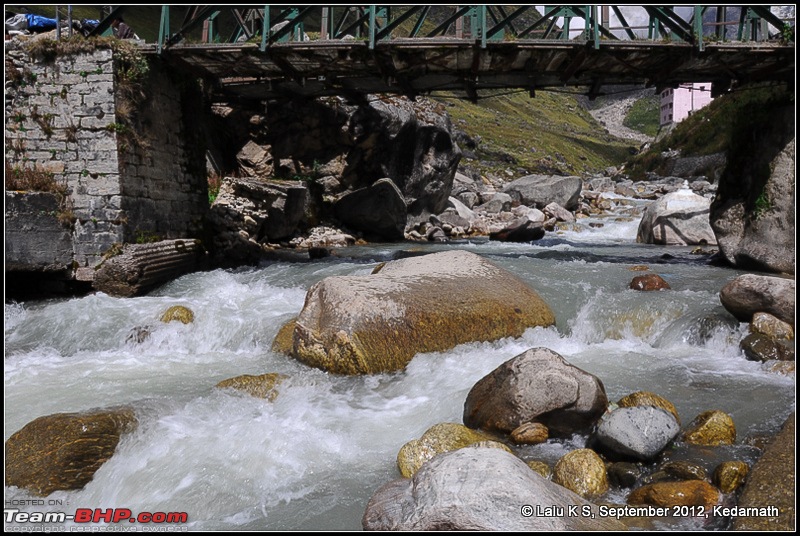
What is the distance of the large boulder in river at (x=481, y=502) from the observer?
2.83 meters

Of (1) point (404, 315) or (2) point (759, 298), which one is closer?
(1) point (404, 315)

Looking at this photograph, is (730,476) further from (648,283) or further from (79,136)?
(79,136)

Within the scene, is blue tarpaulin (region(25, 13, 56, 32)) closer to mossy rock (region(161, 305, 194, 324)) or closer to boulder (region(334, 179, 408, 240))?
mossy rock (region(161, 305, 194, 324))

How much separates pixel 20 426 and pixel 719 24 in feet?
46.1

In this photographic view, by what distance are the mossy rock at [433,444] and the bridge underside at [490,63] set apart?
8924 millimetres

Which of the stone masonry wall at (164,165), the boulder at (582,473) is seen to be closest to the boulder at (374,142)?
the stone masonry wall at (164,165)

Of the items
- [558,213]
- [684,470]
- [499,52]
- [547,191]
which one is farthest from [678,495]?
[547,191]

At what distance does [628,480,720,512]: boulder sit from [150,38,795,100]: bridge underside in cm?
967

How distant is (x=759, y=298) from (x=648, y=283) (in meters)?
2.55

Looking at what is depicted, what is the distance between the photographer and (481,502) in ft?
9.45

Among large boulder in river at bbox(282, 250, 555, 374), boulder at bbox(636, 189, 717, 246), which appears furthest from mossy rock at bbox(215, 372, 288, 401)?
boulder at bbox(636, 189, 717, 246)

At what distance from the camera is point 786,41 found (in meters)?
11.1

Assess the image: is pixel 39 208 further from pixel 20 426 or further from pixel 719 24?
pixel 719 24

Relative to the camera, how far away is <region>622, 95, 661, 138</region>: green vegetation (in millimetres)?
136000
